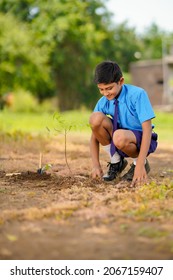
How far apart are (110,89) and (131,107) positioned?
10.7 inches

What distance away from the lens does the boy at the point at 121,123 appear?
4.57 meters

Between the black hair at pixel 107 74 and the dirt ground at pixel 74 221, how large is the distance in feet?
2.80

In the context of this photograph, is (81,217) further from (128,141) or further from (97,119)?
(97,119)

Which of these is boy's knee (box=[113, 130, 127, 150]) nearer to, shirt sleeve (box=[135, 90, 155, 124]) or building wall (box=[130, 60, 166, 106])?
shirt sleeve (box=[135, 90, 155, 124])

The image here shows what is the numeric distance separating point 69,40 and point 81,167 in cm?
2362

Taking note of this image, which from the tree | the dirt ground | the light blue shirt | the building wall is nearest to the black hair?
the light blue shirt

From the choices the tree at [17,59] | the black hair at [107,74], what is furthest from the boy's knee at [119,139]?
the tree at [17,59]

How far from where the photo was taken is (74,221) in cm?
335

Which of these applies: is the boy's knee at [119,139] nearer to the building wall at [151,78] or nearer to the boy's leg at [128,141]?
the boy's leg at [128,141]

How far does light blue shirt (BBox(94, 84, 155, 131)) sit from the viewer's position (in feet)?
15.2

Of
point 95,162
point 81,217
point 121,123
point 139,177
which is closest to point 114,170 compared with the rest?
point 95,162

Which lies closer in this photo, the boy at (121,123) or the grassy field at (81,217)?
the grassy field at (81,217)

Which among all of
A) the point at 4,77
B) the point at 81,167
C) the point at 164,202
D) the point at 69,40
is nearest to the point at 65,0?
the point at 69,40
